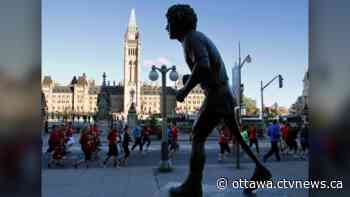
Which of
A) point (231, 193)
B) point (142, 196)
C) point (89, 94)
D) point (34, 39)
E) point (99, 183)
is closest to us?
point (34, 39)

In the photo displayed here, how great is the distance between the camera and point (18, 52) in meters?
2.04

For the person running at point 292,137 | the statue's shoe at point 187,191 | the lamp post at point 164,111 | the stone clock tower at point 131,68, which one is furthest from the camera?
the stone clock tower at point 131,68

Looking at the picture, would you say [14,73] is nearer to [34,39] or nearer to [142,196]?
[34,39]

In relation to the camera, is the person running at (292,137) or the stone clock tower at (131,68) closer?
the person running at (292,137)

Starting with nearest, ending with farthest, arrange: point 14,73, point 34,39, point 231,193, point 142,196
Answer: point 14,73, point 34,39, point 231,193, point 142,196

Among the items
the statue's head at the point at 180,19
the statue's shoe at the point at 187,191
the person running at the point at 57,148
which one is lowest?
the person running at the point at 57,148

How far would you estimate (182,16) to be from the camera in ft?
17.2

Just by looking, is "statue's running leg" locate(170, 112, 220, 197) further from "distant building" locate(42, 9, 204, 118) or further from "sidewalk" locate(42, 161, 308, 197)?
"distant building" locate(42, 9, 204, 118)

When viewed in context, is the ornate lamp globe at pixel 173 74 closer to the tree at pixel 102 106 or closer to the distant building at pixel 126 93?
the tree at pixel 102 106

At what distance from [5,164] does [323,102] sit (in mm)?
1639

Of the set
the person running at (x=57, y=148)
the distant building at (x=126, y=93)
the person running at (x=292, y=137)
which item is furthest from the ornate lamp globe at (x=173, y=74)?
the distant building at (x=126, y=93)

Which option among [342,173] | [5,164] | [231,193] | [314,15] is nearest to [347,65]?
[314,15]

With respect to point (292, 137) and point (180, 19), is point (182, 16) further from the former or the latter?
point (292, 137)

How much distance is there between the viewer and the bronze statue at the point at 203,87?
5031mm
